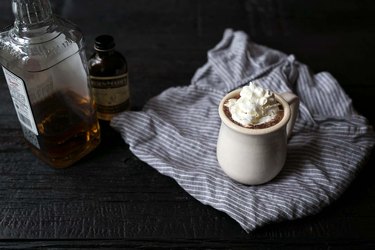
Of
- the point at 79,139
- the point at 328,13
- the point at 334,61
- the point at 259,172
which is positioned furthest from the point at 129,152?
the point at 328,13

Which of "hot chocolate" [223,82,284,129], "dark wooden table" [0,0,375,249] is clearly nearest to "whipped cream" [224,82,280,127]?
"hot chocolate" [223,82,284,129]

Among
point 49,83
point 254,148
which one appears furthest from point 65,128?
point 254,148

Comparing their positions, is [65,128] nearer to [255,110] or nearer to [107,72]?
[107,72]

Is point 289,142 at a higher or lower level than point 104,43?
lower

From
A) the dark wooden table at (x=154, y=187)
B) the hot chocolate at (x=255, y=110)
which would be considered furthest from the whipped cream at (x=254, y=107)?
the dark wooden table at (x=154, y=187)

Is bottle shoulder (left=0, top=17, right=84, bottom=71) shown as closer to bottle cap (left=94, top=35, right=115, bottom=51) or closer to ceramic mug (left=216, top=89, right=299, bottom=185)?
bottle cap (left=94, top=35, right=115, bottom=51)

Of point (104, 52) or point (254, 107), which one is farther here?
point (104, 52)
